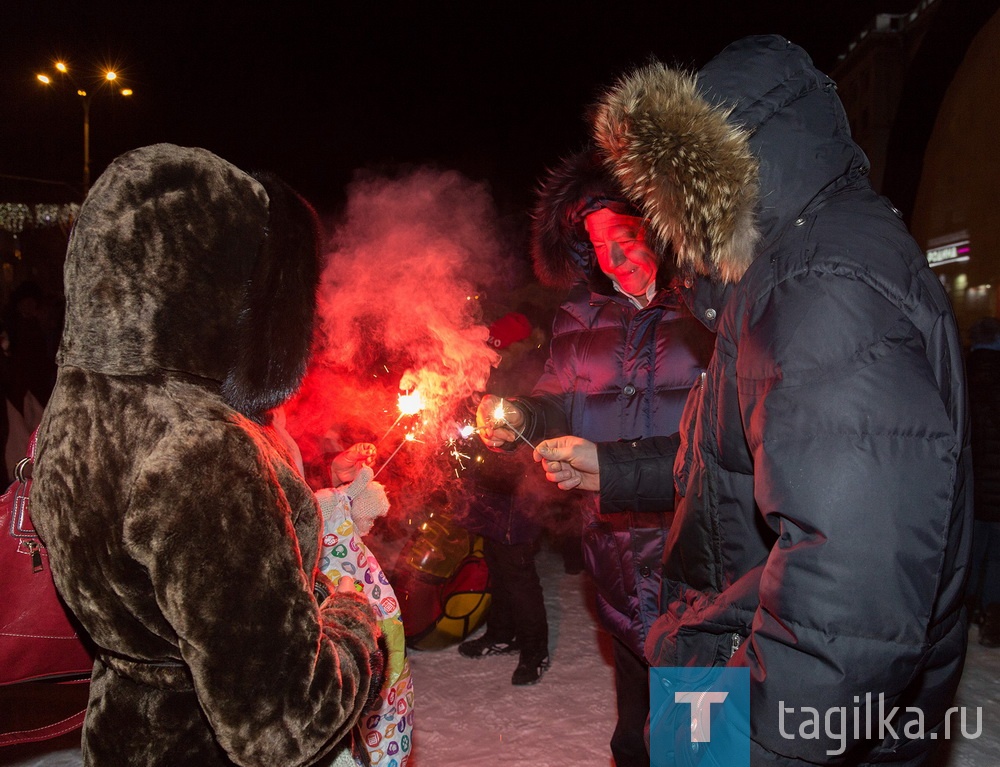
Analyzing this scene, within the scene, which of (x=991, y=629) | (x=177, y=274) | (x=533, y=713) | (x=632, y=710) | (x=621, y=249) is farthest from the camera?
(x=991, y=629)

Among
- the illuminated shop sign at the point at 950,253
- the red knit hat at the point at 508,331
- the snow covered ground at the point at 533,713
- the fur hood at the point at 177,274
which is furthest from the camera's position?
the illuminated shop sign at the point at 950,253

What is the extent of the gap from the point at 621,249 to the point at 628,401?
0.75 metres

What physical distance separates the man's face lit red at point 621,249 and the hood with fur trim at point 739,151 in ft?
5.02

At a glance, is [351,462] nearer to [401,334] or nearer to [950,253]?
[401,334]

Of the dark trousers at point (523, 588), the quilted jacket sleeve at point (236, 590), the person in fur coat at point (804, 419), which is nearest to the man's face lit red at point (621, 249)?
the person in fur coat at point (804, 419)

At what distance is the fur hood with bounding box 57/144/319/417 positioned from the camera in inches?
59.6

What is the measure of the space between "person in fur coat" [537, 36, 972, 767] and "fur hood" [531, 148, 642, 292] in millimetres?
1341

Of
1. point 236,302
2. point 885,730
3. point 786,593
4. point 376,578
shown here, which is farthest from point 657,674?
point 236,302

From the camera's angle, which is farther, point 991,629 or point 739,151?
point 991,629

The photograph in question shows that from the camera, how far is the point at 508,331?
241 inches

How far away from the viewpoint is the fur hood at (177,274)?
59.6 inches

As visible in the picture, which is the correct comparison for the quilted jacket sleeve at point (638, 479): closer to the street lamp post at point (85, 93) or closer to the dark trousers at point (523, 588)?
the dark trousers at point (523, 588)

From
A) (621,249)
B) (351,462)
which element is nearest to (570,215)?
(621,249)

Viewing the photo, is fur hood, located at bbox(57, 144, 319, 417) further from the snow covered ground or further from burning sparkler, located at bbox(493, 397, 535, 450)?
the snow covered ground
